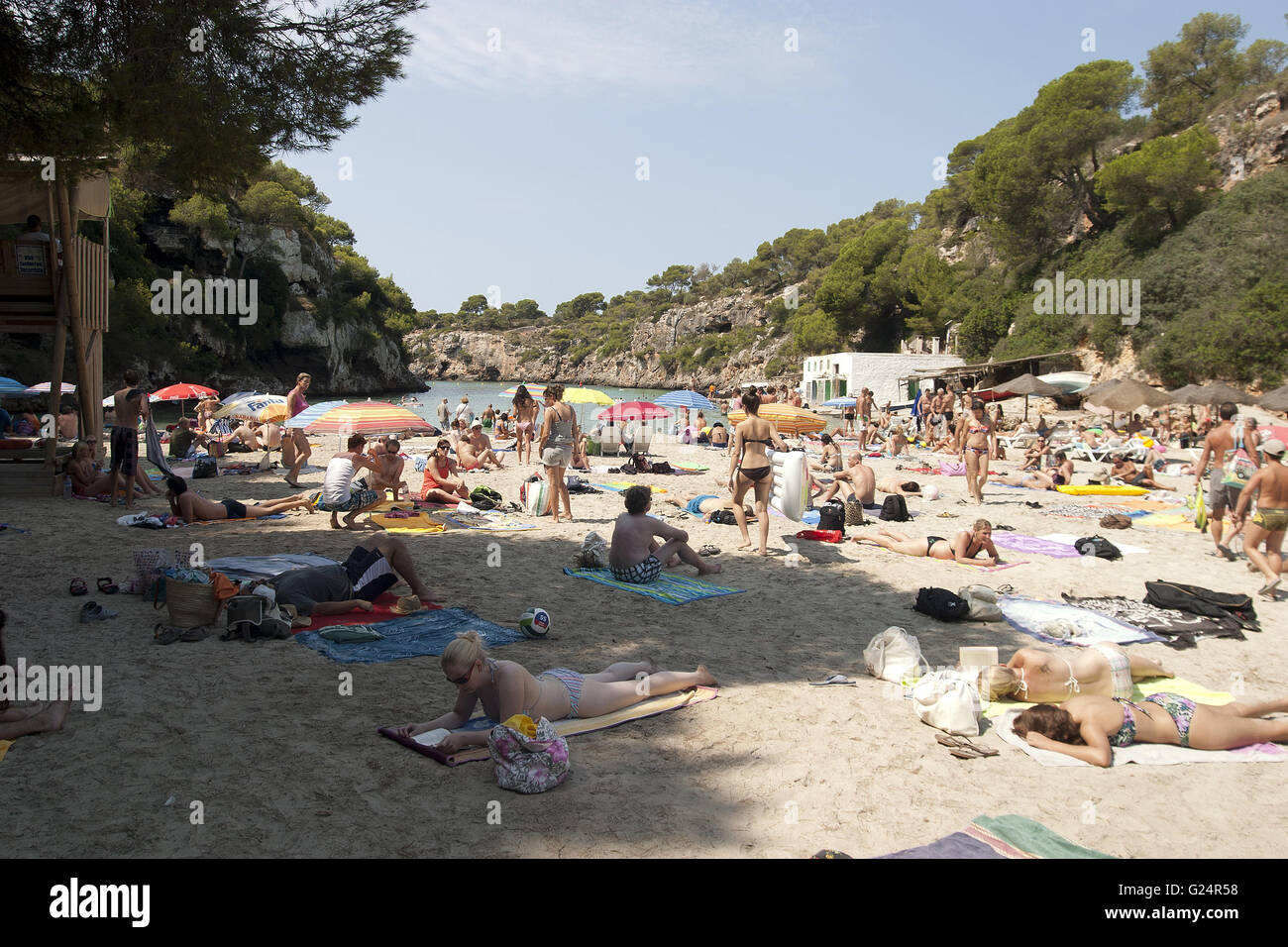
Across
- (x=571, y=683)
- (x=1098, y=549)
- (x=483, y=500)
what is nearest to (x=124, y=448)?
(x=483, y=500)

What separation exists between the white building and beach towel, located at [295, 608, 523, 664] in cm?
3458

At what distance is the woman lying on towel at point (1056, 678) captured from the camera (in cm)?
446

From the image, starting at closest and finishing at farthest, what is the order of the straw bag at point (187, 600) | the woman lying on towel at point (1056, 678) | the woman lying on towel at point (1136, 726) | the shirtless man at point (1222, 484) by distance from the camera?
1. the woman lying on towel at point (1136, 726)
2. the woman lying on towel at point (1056, 678)
3. the straw bag at point (187, 600)
4. the shirtless man at point (1222, 484)

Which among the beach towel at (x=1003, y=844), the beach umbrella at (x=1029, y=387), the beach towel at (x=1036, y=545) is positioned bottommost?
the beach towel at (x=1003, y=844)

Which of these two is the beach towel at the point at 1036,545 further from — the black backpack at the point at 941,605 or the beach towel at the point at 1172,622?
the black backpack at the point at 941,605

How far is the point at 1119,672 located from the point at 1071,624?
1.46 meters

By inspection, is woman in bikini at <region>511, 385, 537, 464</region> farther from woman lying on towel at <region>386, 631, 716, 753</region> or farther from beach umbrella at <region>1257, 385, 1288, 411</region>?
beach umbrella at <region>1257, 385, 1288, 411</region>

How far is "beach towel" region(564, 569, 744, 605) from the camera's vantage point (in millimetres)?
6637

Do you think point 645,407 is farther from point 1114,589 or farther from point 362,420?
point 1114,589

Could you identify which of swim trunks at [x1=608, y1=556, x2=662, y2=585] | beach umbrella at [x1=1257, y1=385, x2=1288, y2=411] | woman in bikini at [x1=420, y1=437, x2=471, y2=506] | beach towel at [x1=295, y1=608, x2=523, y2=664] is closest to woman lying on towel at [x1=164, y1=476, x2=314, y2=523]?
woman in bikini at [x1=420, y1=437, x2=471, y2=506]

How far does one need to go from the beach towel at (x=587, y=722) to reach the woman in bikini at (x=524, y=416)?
11.3 metres

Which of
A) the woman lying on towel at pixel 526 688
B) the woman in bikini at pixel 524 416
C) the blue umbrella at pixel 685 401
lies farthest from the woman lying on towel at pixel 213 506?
the blue umbrella at pixel 685 401

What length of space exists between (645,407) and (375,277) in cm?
5657
